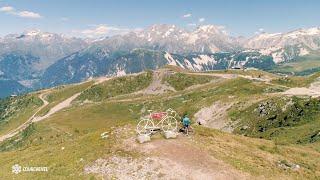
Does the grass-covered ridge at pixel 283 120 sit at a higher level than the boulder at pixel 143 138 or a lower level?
lower

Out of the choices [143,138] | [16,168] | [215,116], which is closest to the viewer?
[143,138]

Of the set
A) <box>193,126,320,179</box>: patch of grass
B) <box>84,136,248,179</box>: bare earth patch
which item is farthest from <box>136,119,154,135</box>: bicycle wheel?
<box>193,126,320,179</box>: patch of grass

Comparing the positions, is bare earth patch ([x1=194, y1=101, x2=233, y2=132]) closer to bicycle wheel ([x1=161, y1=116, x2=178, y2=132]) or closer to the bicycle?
bicycle wheel ([x1=161, y1=116, x2=178, y2=132])

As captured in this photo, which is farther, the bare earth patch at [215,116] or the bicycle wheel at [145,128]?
the bare earth patch at [215,116]

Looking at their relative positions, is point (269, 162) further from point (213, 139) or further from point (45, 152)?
point (45, 152)

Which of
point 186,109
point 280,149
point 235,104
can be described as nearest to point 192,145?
point 280,149

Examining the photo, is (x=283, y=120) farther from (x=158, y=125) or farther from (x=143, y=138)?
(x=143, y=138)

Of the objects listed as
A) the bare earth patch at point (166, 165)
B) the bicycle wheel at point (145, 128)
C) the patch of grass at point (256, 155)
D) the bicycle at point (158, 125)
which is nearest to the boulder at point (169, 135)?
the bare earth patch at point (166, 165)

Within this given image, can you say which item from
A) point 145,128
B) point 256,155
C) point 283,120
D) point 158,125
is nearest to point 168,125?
point 158,125

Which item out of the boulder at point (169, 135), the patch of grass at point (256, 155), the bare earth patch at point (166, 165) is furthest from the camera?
the boulder at point (169, 135)

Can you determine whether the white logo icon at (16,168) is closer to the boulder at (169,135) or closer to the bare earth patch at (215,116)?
the boulder at (169,135)

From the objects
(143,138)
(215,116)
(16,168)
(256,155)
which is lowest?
(215,116)

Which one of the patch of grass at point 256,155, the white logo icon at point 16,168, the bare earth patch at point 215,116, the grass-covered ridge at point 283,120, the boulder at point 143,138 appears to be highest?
the boulder at point 143,138
